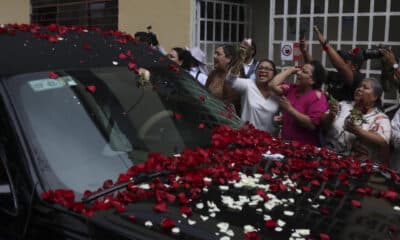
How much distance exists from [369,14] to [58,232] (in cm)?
578

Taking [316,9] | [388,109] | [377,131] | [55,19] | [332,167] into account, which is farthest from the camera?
[55,19]

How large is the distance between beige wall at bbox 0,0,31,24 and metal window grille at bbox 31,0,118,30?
5.1 inches

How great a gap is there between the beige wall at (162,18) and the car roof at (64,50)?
15.9 feet

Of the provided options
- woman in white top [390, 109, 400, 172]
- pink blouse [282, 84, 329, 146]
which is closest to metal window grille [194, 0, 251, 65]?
pink blouse [282, 84, 329, 146]

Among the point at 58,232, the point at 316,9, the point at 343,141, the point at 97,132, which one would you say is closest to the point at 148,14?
the point at 316,9

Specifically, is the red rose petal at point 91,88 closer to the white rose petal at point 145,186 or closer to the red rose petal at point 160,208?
the white rose petal at point 145,186

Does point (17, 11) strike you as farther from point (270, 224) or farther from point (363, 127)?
point (270, 224)

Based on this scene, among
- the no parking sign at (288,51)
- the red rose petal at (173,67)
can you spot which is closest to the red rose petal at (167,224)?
the red rose petal at (173,67)

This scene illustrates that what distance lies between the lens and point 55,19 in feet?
37.1

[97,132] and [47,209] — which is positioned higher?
[97,132]

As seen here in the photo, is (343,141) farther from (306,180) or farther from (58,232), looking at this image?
(58,232)

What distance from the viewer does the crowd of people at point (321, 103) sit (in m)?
4.38

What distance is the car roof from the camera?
2930mm

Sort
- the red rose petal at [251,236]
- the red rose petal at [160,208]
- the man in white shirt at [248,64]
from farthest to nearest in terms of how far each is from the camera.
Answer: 1. the man in white shirt at [248,64]
2. the red rose petal at [160,208]
3. the red rose petal at [251,236]
